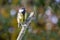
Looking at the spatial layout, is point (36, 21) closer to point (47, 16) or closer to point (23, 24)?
point (47, 16)

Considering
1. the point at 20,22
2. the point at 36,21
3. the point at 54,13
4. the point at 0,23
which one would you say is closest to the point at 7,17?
the point at 0,23

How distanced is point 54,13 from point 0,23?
622mm

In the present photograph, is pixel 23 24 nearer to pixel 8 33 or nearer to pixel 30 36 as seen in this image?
pixel 30 36

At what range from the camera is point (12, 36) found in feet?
8.29

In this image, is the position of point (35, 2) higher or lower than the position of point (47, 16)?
higher

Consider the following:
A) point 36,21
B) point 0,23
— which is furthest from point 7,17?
point 36,21

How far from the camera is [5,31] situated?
2688 mm

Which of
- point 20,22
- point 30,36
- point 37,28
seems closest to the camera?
point 20,22

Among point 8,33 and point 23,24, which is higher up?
point 23,24

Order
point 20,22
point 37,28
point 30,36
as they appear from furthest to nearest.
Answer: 1. point 37,28
2. point 30,36
3. point 20,22

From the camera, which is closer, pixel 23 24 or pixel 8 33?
pixel 23 24

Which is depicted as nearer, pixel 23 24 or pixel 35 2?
pixel 23 24

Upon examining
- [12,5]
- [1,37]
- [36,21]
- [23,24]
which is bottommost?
[1,37]

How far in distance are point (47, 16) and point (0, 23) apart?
21.6 inches
